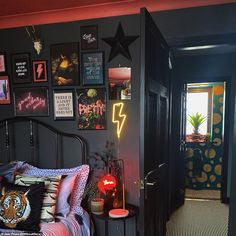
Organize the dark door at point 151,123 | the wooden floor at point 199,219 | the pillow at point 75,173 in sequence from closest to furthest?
the dark door at point 151,123 → the pillow at point 75,173 → the wooden floor at point 199,219

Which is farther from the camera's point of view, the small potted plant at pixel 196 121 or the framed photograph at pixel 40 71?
the small potted plant at pixel 196 121

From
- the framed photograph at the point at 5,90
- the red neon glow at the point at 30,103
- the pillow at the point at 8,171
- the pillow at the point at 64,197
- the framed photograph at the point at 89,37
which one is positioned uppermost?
the framed photograph at the point at 89,37

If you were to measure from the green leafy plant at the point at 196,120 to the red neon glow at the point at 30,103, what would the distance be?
351cm

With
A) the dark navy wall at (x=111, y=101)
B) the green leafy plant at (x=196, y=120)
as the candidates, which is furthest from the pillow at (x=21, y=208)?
the green leafy plant at (x=196, y=120)

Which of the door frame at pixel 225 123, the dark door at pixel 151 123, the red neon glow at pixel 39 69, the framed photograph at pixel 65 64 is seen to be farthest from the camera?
the door frame at pixel 225 123

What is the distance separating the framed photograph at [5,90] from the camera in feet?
8.94

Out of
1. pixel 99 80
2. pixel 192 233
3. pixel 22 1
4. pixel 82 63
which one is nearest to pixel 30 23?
pixel 22 1

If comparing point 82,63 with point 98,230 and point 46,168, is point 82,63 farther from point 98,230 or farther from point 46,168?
point 98,230

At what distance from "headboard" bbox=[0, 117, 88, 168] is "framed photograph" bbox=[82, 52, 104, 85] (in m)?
0.60

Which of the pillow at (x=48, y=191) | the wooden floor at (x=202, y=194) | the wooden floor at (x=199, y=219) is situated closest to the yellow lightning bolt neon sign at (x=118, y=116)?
the pillow at (x=48, y=191)

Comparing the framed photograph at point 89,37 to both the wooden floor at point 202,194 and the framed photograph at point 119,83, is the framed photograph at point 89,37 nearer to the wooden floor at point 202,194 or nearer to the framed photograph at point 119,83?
the framed photograph at point 119,83

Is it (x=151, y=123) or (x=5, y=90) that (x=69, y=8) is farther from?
(x=151, y=123)

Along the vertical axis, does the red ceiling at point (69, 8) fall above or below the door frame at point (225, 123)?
above

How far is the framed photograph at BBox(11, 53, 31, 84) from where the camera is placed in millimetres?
2660
